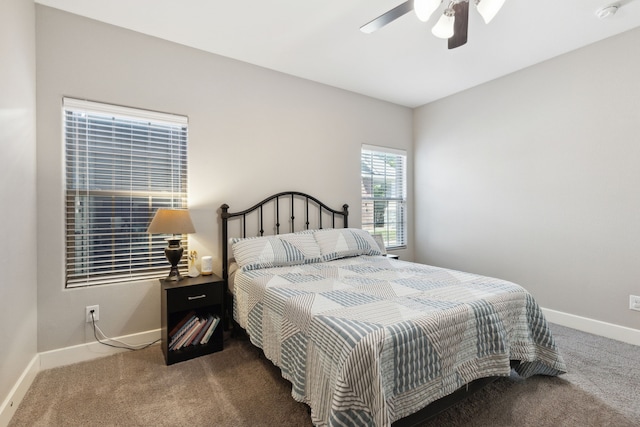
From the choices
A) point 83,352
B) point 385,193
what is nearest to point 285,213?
point 385,193

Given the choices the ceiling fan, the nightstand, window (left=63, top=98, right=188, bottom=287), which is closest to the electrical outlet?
window (left=63, top=98, right=188, bottom=287)

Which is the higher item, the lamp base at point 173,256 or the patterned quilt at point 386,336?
the lamp base at point 173,256

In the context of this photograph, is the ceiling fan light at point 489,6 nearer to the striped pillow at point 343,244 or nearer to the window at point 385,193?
the striped pillow at point 343,244

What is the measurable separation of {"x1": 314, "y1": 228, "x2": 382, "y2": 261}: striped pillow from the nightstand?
40.4 inches

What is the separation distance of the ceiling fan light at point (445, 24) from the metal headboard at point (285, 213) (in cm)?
200

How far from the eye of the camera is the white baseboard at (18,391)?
63.6 inches

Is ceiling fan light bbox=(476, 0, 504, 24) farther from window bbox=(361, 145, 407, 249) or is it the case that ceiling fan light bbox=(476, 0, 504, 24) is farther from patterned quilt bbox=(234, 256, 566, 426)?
window bbox=(361, 145, 407, 249)

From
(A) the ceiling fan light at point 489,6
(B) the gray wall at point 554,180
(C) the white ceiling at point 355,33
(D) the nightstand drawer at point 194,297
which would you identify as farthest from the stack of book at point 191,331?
(B) the gray wall at point 554,180

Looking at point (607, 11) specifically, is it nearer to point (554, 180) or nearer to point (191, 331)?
point (554, 180)

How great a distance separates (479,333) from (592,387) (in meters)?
1.07

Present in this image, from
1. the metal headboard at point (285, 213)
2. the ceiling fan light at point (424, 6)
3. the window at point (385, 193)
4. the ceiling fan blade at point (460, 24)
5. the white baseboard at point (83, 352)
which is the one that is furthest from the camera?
the window at point (385, 193)

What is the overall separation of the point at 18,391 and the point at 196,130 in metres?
2.18

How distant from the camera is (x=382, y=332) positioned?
1309 millimetres

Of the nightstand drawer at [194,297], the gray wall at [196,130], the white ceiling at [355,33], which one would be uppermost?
the white ceiling at [355,33]
